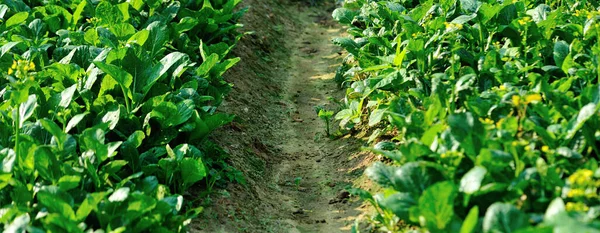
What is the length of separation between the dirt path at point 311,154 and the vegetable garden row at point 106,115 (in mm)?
659

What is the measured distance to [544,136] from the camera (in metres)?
4.92

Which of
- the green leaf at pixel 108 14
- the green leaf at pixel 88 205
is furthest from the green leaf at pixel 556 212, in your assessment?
the green leaf at pixel 108 14

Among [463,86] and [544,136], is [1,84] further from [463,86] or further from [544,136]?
[544,136]

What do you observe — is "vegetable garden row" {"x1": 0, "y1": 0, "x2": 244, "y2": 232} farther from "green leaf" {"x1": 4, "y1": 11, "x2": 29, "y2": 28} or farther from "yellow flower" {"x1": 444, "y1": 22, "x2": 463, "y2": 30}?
"yellow flower" {"x1": 444, "y1": 22, "x2": 463, "y2": 30}

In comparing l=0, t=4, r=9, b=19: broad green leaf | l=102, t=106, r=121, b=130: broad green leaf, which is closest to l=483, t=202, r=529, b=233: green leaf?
l=102, t=106, r=121, b=130: broad green leaf

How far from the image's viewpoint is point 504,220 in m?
4.18

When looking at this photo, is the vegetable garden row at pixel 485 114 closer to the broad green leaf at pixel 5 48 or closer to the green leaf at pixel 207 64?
the green leaf at pixel 207 64

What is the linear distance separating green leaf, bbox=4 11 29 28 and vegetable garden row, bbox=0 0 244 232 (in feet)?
0.04

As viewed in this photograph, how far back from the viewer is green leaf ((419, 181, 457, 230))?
4.42m

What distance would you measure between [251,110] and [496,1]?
262cm

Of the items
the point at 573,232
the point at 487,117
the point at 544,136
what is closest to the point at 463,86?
the point at 487,117

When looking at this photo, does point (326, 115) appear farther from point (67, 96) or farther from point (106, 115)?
point (67, 96)

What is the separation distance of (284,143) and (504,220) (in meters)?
3.63

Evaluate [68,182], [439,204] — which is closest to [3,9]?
[68,182]
